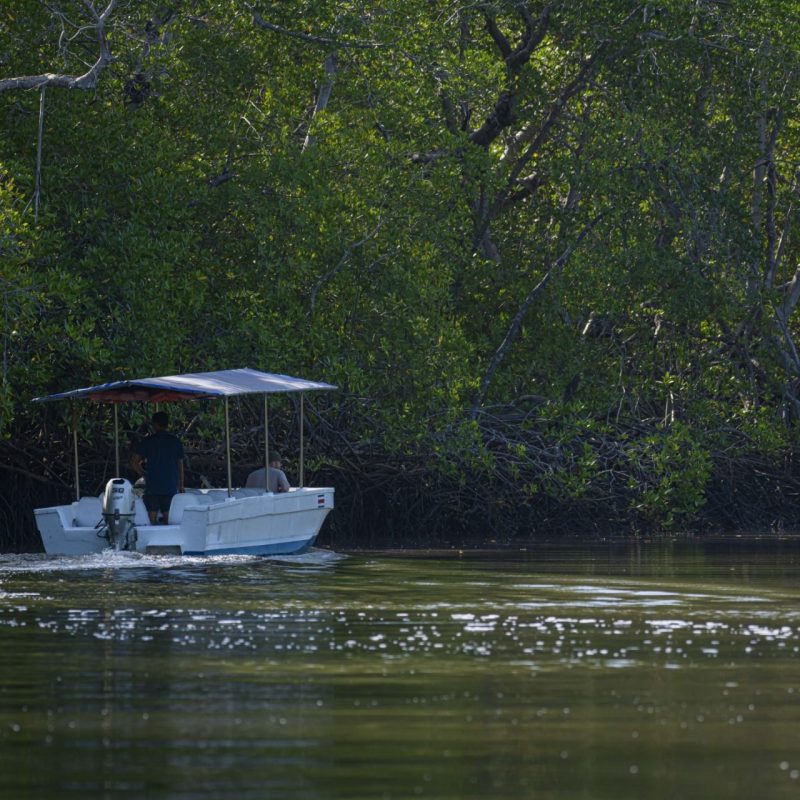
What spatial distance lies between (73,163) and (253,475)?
449 centimetres

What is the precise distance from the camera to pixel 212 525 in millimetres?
19031

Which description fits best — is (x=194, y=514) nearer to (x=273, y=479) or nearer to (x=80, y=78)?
(x=273, y=479)

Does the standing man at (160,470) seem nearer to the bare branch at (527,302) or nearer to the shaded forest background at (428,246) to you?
the shaded forest background at (428,246)

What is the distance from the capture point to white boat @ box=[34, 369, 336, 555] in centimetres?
1855

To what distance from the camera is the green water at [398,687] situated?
282 inches

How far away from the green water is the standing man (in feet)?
10.5

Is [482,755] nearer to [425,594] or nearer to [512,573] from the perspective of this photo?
[425,594]

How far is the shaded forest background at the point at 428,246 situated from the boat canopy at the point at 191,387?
564 millimetres

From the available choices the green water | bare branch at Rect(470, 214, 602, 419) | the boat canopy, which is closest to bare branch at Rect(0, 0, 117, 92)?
the boat canopy

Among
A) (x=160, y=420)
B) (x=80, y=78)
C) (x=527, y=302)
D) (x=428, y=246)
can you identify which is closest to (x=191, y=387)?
(x=160, y=420)

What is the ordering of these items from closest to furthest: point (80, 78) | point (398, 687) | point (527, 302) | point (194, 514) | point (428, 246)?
point (398, 687) → point (194, 514) → point (80, 78) → point (428, 246) → point (527, 302)

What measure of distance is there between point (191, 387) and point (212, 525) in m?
1.32

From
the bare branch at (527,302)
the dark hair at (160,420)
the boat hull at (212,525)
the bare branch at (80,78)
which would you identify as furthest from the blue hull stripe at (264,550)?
the bare branch at (527,302)

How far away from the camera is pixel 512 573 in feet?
57.6
